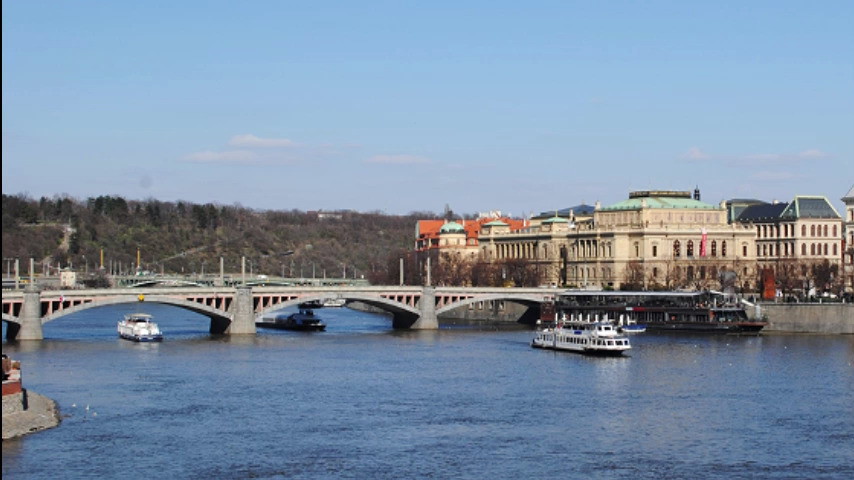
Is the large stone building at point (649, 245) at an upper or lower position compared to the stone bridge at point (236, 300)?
upper

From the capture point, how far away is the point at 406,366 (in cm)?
8169

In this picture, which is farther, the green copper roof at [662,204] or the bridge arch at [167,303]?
the green copper roof at [662,204]

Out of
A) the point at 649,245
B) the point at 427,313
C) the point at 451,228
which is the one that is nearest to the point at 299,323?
the point at 427,313

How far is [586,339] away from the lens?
91312 millimetres

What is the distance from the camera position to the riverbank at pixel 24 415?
5303 cm

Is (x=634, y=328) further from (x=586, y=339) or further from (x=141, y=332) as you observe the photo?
(x=141, y=332)

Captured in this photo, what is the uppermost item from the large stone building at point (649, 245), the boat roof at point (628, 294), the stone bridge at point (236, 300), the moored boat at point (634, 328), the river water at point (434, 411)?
the large stone building at point (649, 245)

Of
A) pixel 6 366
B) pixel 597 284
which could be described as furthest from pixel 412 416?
pixel 597 284

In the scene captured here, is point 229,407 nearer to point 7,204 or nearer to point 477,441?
point 477,441

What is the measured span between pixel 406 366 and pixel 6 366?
102 feet

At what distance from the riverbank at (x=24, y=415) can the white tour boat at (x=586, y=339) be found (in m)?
38.6

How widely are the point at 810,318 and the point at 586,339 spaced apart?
87.3ft

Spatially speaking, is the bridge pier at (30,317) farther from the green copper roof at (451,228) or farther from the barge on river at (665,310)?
the green copper roof at (451,228)

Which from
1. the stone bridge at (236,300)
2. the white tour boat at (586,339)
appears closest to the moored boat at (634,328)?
the white tour boat at (586,339)
